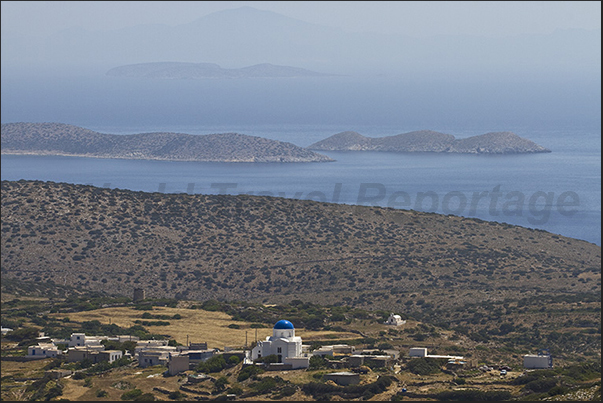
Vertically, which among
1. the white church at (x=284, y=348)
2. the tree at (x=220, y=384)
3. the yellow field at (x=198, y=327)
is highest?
the white church at (x=284, y=348)

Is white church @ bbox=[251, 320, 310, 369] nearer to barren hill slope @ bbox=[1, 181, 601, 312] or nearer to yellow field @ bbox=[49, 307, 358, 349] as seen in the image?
yellow field @ bbox=[49, 307, 358, 349]

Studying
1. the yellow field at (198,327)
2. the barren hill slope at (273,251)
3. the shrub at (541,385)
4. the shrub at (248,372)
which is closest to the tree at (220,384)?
the shrub at (248,372)

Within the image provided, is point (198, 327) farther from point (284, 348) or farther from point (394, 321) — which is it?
point (284, 348)

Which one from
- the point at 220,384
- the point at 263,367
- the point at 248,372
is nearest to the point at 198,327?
the point at 263,367

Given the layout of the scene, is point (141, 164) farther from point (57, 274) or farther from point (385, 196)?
point (57, 274)

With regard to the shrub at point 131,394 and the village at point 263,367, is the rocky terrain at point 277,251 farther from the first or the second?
the shrub at point 131,394

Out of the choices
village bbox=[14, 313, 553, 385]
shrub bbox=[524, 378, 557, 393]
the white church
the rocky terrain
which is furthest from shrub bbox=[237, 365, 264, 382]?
the rocky terrain
